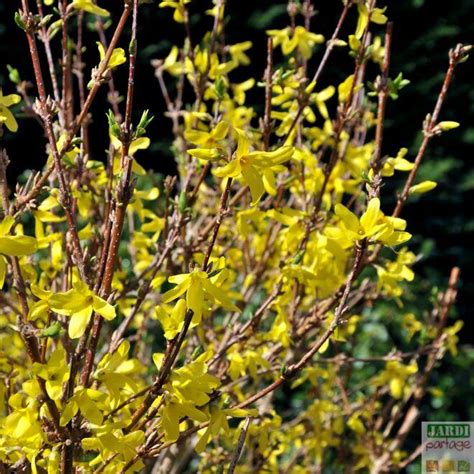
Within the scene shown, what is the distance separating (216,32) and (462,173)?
4884mm

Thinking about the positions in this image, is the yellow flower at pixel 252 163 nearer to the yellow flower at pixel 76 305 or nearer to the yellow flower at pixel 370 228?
the yellow flower at pixel 370 228

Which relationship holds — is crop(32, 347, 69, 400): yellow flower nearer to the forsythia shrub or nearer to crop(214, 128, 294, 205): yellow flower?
the forsythia shrub

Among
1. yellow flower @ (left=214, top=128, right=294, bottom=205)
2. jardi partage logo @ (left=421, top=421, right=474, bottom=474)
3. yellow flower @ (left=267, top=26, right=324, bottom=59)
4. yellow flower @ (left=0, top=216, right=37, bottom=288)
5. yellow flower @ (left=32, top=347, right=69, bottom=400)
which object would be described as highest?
yellow flower @ (left=267, top=26, right=324, bottom=59)

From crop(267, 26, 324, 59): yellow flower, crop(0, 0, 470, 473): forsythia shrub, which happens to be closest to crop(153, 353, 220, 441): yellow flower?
crop(0, 0, 470, 473): forsythia shrub

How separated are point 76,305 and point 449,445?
1.75m

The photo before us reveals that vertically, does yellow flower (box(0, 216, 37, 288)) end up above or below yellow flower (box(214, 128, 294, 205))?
below

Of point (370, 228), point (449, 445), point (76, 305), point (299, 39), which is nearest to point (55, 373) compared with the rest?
point (76, 305)

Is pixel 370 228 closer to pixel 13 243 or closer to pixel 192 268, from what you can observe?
pixel 192 268

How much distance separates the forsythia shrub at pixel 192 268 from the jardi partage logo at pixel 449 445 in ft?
0.31

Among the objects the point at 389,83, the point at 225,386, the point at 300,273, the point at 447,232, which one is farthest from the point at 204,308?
the point at 447,232

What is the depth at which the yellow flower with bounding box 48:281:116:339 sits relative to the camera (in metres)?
1.13

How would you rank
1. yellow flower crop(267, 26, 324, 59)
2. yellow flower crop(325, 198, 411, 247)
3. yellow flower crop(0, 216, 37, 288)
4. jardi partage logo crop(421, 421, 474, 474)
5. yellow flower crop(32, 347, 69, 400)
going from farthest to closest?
jardi partage logo crop(421, 421, 474, 474) < yellow flower crop(267, 26, 324, 59) < yellow flower crop(325, 198, 411, 247) < yellow flower crop(32, 347, 69, 400) < yellow flower crop(0, 216, 37, 288)

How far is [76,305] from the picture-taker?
1.15 m

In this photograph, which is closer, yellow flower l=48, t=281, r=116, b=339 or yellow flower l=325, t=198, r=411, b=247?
yellow flower l=48, t=281, r=116, b=339
